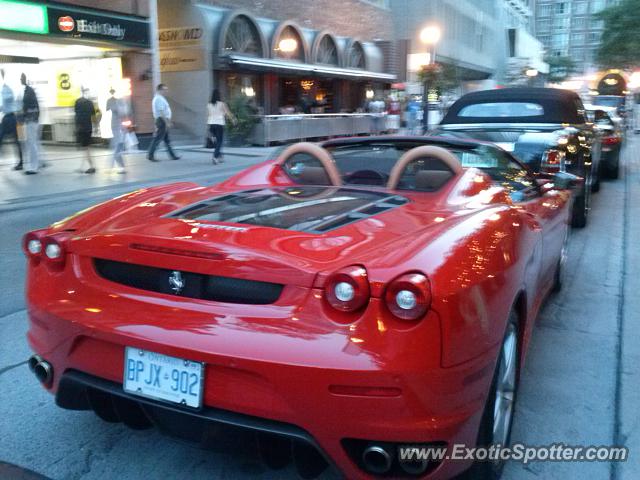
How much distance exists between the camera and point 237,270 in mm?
2219

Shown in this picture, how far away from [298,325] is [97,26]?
17.4 meters

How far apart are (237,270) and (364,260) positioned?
1.46 feet

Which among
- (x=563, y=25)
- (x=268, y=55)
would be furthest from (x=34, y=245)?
(x=563, y=25)

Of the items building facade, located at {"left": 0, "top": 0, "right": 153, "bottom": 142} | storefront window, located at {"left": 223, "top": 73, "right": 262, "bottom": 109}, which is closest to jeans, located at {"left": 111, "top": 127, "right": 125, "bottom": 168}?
building facade, located at {"left": 0, "top": 0, "right": 153, "bottom": 142}

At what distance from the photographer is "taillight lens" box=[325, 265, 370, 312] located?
6.73 feet

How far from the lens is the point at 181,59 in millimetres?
21734

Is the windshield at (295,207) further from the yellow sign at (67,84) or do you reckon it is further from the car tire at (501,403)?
the yellow sign at (67,84)

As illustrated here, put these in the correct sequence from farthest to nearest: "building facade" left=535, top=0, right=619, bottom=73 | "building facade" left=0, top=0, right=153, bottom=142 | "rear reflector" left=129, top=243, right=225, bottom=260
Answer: "building facade" left=535, top=0, right=619, bottom=73 < "building facade" left=0, top=0, right=153, bottom=142 < "rear reflector" left=129, top=243, right=225, bottom=260

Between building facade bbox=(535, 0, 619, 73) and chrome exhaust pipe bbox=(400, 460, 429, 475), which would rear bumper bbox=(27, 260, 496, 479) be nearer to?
chrome exhaust pipe bbox=(400, 460, 429, 475)

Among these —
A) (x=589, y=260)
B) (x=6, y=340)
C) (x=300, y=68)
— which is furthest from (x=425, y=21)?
(x=6, y=340)

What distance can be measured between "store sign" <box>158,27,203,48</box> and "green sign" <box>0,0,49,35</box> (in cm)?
607

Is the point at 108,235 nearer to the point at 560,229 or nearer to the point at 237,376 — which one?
the point at 237,376

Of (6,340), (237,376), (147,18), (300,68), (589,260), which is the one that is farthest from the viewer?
(300,68)

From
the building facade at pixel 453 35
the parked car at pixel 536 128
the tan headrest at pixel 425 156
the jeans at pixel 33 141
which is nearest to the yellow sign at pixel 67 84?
the jeans at pixel 33 141
